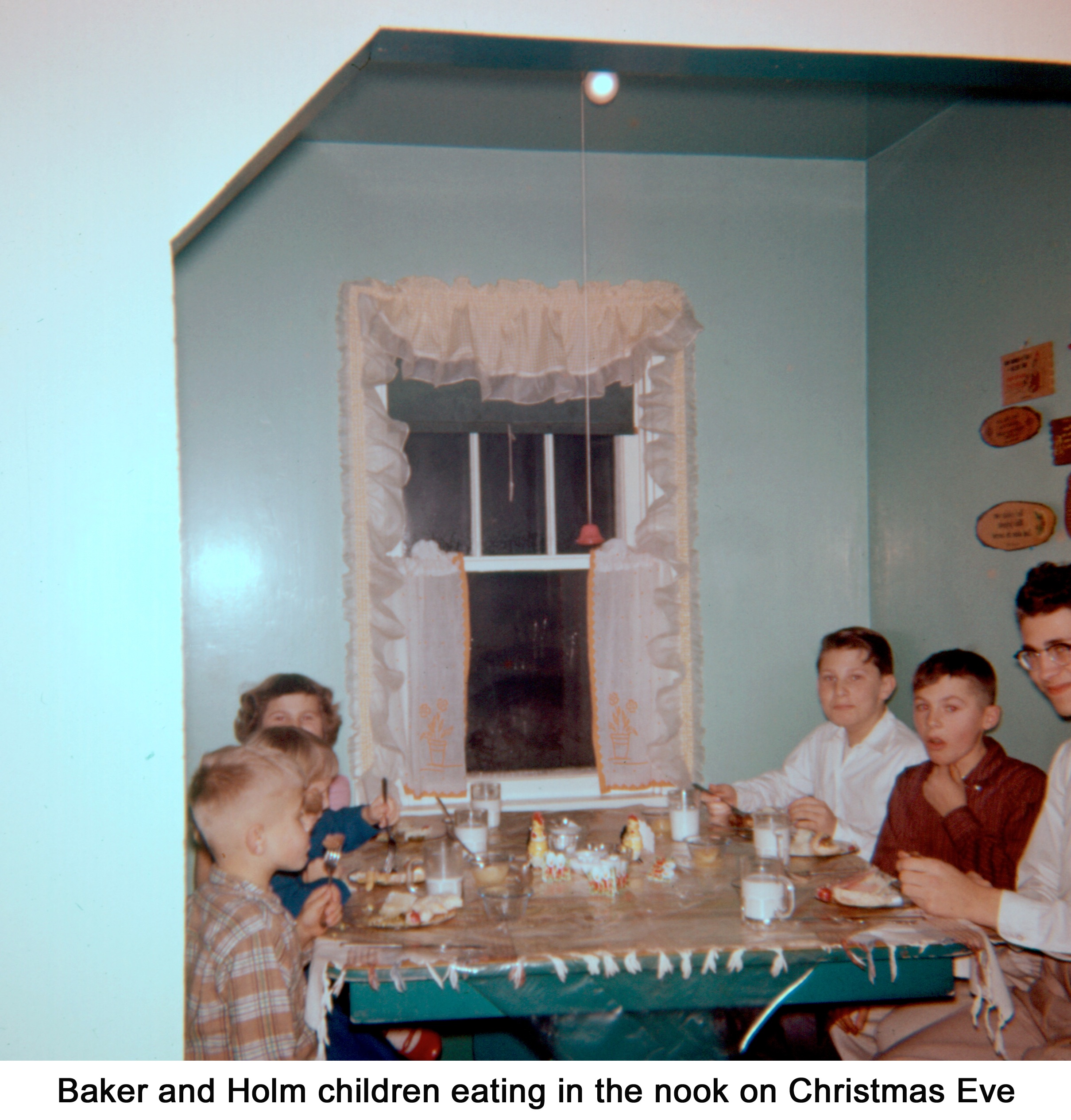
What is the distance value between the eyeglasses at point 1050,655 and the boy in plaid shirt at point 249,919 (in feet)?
5.36

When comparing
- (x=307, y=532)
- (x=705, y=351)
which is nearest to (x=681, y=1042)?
(x=307, y=532)

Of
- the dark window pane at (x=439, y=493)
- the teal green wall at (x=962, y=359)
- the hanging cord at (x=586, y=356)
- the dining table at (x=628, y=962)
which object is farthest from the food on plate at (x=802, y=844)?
the dark window pane at (x=439, y=493)

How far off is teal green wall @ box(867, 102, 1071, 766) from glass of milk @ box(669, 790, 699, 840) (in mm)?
1074

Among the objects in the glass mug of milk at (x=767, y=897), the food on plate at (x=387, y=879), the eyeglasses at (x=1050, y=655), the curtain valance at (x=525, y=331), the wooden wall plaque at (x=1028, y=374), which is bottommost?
the food on plate at (x=387, y=879)

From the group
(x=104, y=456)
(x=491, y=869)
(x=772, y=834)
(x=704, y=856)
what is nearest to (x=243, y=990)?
(x=491, y=869)

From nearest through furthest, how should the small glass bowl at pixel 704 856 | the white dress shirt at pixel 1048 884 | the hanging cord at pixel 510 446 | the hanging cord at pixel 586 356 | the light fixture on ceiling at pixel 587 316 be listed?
1. the white dress shirt at pixel 1048 884
2. the small glass bowl at pixel 704 856
3. the light fixture on ceiling at pixel 587 316
4. the hanging cord at pixel 586 356
5. the hanging cord at pixel 510 446

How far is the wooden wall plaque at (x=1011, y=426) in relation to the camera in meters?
2.79

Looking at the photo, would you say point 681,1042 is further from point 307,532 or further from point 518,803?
point 307,532

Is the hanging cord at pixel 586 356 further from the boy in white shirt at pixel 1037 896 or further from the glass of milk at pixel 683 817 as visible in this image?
the boy in white shirt at pixel 1037 896

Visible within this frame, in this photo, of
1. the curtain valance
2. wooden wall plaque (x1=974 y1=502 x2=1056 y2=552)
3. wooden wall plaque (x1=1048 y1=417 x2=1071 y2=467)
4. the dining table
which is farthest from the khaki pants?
the curtain valance

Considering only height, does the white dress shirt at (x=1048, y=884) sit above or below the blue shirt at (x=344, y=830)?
above

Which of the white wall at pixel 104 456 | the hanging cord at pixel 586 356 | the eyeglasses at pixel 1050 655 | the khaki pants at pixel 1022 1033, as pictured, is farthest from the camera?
the hanging cord at pixel 586 356

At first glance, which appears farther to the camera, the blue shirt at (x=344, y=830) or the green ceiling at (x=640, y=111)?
the green ceiling at (x=640, y=111)

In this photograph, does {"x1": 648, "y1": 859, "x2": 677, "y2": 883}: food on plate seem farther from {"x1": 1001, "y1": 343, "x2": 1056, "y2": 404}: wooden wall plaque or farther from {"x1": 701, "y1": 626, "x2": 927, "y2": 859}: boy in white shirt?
{"x1": 1001, "y1": 343, "x2": 1056, "y2": 404}: wooden wall plaque
